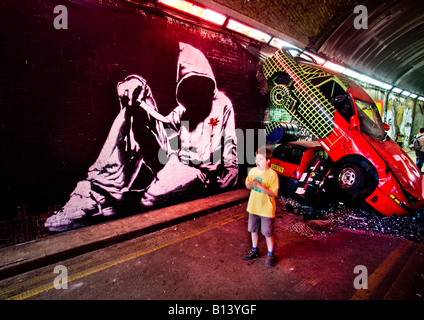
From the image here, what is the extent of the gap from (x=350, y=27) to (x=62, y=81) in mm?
10257

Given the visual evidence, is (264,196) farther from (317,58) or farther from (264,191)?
(317,58)

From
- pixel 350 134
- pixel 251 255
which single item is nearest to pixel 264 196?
pixel 251 255

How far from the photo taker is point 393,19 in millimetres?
8773

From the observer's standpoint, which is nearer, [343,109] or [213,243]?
[213,243]

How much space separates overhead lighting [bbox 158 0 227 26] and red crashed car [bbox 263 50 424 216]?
1.99 m

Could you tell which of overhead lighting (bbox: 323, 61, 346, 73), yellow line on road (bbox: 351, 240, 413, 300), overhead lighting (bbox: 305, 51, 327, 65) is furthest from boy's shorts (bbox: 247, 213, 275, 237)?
overhead lighting (bbox: 323, 61, 346, 73)

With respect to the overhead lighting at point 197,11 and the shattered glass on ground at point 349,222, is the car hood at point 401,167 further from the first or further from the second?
the overhead lighting at point 197,11

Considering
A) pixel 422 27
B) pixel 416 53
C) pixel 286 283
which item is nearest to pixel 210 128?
pixel 286 283

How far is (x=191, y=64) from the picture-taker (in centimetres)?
536

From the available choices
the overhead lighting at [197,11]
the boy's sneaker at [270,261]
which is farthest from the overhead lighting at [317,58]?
the boy's sneaker at [270,261]

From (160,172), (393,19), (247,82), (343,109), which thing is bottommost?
(160,172)
